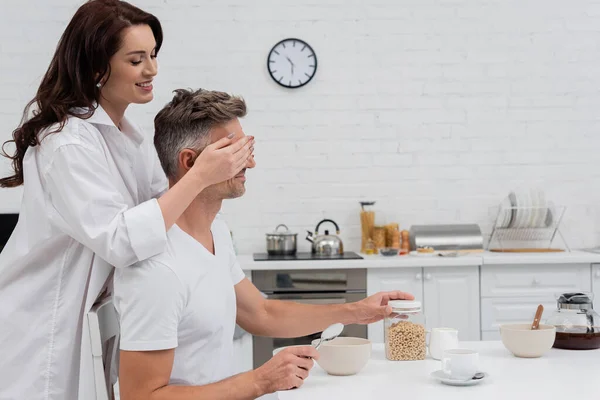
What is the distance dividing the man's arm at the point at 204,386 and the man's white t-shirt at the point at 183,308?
3 centimetres

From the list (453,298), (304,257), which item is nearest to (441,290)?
(453,298)

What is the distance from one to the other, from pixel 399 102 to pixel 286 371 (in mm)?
3152

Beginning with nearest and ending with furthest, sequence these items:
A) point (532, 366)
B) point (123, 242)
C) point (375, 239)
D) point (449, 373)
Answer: point (123, 242) < point (449, 373) < point (532, 366) < point (375, 239)

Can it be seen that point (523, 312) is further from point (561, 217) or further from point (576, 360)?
point (576, 360)

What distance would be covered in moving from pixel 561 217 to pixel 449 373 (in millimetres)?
2906

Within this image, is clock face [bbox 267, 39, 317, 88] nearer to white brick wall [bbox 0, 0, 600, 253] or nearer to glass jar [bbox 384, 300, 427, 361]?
white brick wall [bbox 0, 0, 600, 253]

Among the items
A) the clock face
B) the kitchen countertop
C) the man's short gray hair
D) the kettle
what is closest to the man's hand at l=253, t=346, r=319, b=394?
the man's short gray hair

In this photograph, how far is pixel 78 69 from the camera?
1.71m

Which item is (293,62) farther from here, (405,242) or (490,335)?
(490,335)

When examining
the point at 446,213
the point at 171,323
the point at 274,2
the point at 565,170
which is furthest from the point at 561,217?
the point at 171,323

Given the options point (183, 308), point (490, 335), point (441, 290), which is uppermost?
point (183, 308)

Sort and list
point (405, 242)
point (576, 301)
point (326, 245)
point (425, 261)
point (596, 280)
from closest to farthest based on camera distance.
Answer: point (576, 301)
point (425, 261)
point (596, 280)
point (326, 245)
point (405, 242)

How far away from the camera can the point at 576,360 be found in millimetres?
1865

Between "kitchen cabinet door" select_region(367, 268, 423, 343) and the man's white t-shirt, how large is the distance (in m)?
2.11
